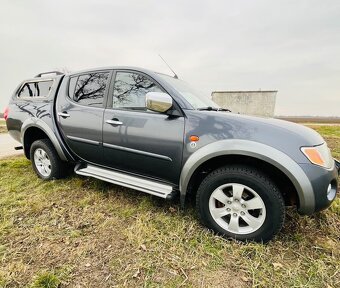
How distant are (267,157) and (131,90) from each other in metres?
1.67

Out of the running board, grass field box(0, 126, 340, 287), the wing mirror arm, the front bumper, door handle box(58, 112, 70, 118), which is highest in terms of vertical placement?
the wing mirror arm

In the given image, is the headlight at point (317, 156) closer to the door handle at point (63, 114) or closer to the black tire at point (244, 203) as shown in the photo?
the black tire at point (244, 203)

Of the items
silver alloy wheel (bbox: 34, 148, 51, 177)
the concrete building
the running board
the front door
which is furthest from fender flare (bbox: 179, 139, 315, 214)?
the concrete building

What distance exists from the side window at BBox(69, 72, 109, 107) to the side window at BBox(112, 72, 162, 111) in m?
0.21

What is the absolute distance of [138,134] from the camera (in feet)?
7.92

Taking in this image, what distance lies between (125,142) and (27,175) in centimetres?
240

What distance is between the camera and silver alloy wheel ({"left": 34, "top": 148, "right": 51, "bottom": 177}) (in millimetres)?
3441

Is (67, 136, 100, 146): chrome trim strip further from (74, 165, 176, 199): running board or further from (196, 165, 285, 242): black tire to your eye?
(196, 165, 285, 242): black tire

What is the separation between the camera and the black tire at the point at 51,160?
3273 millimetres

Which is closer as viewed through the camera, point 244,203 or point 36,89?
point 244,203

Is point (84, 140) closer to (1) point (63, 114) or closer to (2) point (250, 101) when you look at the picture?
(1) point (63, 114)

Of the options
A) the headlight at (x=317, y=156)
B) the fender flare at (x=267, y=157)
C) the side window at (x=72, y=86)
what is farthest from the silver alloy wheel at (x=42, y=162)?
the headlight at (x=317, y=156)

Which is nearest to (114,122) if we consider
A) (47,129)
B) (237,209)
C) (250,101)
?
(47,129)

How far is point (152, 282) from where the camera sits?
5.36 feet
